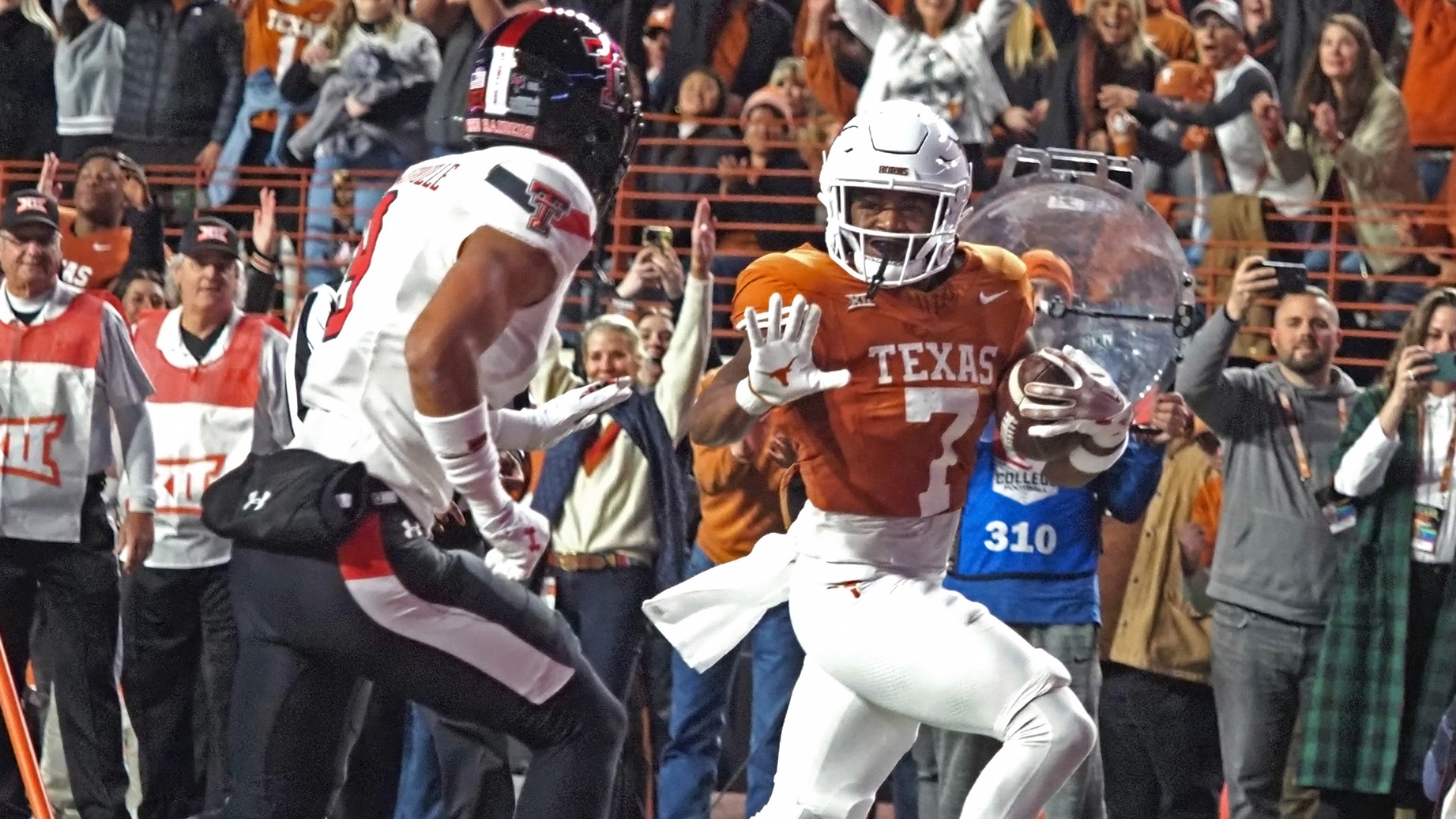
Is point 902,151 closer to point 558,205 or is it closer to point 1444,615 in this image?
point 558,205

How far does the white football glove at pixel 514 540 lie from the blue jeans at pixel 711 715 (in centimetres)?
285

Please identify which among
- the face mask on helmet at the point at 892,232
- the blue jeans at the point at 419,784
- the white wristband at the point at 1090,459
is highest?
the face mask on helmet at the point at 892,232

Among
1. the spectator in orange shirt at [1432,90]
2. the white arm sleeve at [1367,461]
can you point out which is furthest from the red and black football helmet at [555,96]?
the spectator in orange shirt at [1432,90]

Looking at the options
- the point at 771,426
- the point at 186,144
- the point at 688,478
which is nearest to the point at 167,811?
the point at 688,478

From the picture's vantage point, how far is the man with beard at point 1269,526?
6.66 meters

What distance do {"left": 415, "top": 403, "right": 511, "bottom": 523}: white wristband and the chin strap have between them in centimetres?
110

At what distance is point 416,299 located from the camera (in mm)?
4066

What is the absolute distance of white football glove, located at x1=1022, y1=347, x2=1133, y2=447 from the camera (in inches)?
184

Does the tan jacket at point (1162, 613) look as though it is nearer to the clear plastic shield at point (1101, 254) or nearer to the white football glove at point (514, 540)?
the clear plastic shield at point (1101, 254)

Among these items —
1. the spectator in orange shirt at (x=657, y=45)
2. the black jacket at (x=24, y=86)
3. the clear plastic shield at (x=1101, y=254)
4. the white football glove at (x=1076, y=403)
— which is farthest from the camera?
the black jacket at (x=24, y=86)

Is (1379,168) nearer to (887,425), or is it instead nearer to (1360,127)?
(1360,127)

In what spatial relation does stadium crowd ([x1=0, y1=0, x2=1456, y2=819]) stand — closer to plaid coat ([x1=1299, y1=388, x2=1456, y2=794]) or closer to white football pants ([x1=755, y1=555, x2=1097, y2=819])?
plaid coat ([x1=1299, y1=388, x2=1456, y2=794])

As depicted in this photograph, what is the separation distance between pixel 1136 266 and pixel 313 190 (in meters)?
5.26

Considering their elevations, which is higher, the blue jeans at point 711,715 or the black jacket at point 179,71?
the black jacket at point 179,71
